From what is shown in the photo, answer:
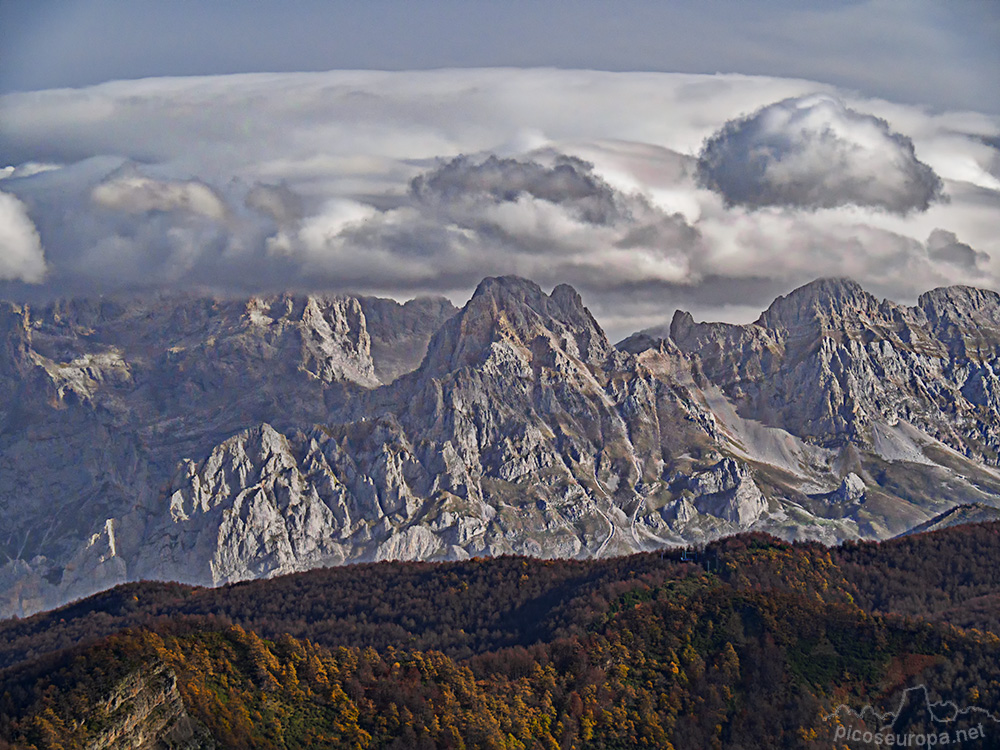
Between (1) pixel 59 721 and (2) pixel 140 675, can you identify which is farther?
(2) pixel 140 675
